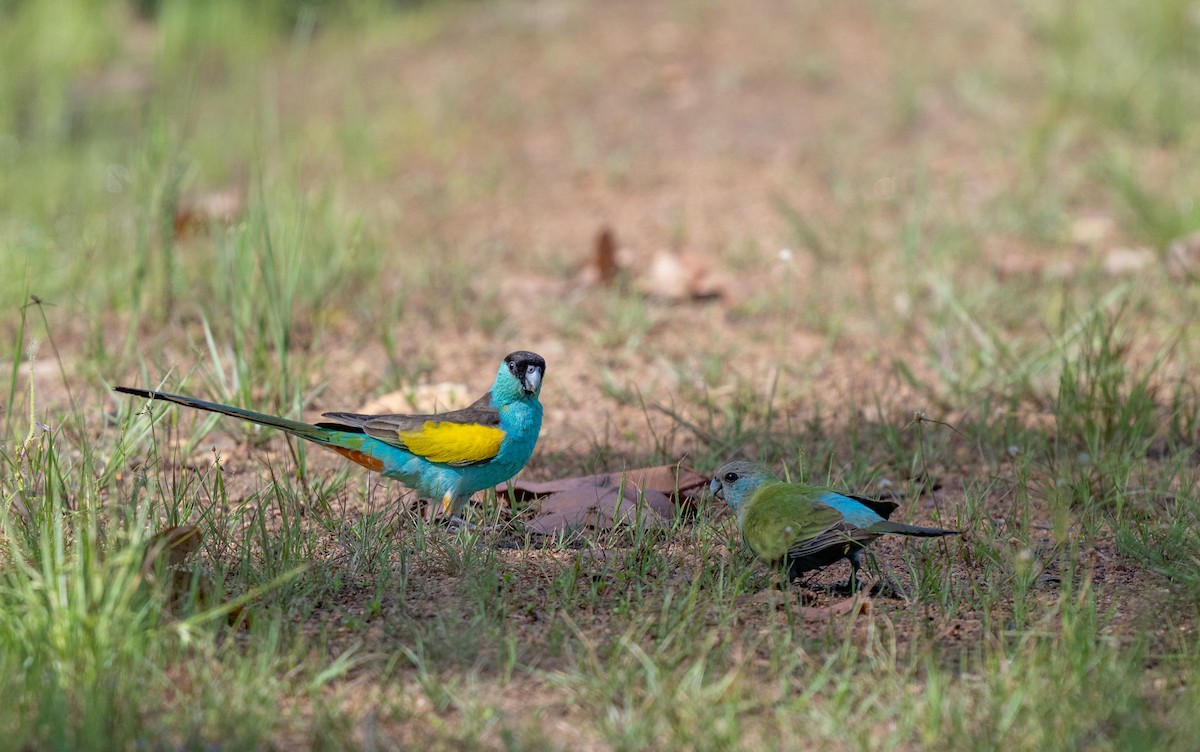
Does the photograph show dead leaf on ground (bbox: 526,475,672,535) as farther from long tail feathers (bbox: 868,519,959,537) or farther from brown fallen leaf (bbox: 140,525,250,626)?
brown fallen leaf (bbox: 140,525,250,626)

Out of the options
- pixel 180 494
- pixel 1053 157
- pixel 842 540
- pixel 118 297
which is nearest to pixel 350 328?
pixel 118 297

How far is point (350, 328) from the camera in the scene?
16.3 ft

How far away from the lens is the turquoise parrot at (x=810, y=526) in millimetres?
Result: 2703

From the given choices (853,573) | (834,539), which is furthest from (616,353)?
(834,539)

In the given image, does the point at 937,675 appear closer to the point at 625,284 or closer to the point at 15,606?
the point at 15,606

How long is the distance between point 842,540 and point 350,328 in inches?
110

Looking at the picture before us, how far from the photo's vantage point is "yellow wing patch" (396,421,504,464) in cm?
321

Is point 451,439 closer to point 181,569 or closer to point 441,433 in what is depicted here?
point 441,433

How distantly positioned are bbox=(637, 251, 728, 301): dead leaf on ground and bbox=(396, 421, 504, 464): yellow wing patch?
227 cm

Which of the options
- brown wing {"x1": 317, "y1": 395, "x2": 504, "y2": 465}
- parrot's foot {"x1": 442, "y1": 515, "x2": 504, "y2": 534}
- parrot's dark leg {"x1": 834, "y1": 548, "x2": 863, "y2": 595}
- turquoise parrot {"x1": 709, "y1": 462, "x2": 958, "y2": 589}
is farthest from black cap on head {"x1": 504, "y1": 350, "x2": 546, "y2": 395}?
parrot's dark leg {"x1": 834, "y1": 548, "x2": 863, "y2": 595}

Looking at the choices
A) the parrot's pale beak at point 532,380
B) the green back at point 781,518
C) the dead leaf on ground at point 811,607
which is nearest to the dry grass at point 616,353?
the dead leaf on ground at point 811,607

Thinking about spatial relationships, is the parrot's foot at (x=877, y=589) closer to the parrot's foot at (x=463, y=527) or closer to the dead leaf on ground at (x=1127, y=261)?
the parrot's foot at (x=463, y=527)

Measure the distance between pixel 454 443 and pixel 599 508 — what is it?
16.4 inches

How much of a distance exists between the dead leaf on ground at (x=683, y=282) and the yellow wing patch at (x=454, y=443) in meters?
2.27
